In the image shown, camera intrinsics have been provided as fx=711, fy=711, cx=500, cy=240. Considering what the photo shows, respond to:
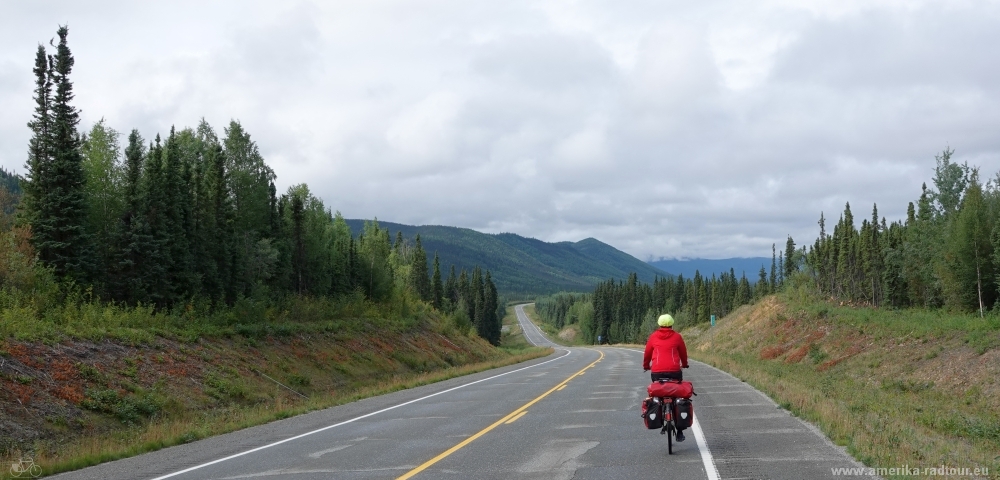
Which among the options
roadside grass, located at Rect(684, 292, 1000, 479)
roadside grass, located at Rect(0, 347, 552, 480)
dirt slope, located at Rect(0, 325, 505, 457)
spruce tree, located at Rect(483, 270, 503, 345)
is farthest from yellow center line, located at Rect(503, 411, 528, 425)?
spruce tree, located at Rect(483, 270, 503, 345)

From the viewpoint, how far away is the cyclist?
1094cm

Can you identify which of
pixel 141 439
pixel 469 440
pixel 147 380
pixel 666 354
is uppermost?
pixel 666 354

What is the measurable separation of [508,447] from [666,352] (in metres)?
3.03

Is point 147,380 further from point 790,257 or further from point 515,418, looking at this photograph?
point 790,257

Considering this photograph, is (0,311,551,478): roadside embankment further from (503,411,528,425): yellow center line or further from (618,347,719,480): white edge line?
(618,347,719,480): white edge line

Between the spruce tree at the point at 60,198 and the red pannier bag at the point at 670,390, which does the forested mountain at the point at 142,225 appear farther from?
the red pannier bag at the point at 670,390

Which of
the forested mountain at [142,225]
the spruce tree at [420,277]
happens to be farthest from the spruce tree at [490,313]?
the forested mountain at [142,225]

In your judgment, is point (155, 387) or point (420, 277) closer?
point (155, 387)

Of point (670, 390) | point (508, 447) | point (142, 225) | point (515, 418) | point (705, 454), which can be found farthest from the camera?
point (142, 225)

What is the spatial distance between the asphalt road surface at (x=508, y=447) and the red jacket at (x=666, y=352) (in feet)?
4.18

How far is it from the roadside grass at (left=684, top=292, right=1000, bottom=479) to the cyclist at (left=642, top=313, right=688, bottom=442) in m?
2.66

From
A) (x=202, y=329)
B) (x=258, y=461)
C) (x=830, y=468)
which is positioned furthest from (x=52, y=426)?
(x=830, y=468)

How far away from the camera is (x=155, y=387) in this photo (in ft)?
74.7

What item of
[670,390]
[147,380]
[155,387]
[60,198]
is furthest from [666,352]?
[60,198]
